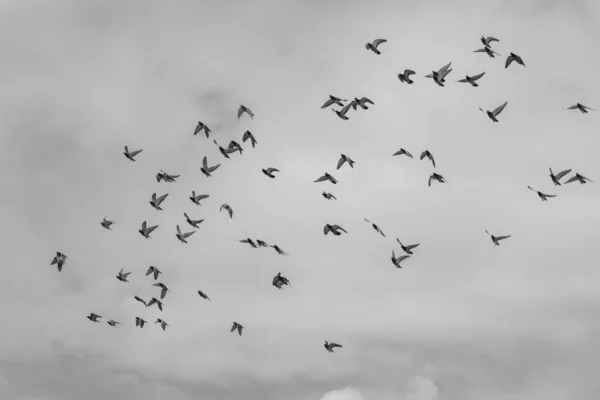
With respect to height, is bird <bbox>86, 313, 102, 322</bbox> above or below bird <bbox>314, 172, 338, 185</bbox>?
below

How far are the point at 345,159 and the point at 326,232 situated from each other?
11694 millimetres

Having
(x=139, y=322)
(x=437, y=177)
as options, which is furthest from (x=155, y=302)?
(x=437, y=177)

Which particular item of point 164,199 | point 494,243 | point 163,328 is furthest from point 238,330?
point 494,243

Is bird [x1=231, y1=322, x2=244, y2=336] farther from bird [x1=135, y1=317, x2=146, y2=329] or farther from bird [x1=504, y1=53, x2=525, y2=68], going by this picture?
bird [x1=504, y1=53, x2=525, y2=68]

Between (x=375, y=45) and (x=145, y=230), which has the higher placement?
(x=375, y=45)

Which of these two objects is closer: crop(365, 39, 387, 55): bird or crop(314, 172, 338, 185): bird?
crop(365, 39, 387, 55): bird

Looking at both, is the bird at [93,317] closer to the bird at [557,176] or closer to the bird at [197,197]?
the bird at [197,197]

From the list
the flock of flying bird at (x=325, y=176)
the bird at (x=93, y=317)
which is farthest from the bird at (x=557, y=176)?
the bird at (x=93, y=317)

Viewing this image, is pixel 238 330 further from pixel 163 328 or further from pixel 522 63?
pixel 522 63

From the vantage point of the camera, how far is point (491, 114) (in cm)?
11931

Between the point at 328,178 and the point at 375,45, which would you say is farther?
the point at 328,178

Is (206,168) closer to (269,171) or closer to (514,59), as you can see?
(269,171)

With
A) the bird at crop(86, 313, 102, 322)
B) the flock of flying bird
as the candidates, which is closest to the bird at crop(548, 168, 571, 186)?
the flock of flying bird

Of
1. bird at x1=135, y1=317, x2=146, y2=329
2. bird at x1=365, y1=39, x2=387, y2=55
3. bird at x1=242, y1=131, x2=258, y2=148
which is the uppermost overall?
bird at x1=365, y1=39, x2=387, y2=55
